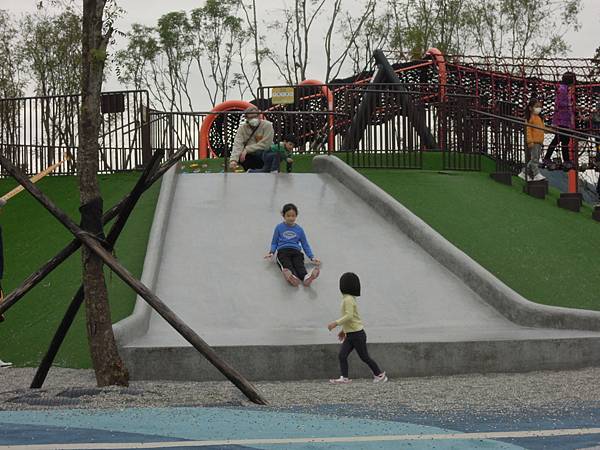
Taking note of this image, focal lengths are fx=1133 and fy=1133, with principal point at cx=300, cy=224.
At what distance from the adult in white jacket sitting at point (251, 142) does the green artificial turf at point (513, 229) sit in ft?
6.52

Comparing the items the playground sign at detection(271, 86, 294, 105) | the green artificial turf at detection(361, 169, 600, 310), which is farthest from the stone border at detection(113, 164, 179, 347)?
the playground sign at detection(271, 86, 294, 105)

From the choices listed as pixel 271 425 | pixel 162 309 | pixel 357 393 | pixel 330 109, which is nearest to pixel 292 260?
pixel 357 393

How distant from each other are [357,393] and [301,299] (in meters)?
4.19

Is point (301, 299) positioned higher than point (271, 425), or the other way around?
point (301, 299)

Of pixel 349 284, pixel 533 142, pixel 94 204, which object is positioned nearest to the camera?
pixel 94 204

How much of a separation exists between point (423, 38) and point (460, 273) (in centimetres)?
3683

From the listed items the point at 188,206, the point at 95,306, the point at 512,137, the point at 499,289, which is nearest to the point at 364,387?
the point at 95,306

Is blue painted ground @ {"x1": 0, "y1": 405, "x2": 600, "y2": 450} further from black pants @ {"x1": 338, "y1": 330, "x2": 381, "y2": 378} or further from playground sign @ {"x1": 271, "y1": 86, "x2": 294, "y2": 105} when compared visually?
playground sign @ {"x1": 271, "y1": 86, "x2": 294, "y2": 105}

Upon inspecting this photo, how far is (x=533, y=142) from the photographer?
20.5 metres

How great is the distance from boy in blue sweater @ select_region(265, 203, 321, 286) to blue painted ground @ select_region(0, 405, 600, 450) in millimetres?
5828

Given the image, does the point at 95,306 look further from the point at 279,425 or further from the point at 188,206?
the point at 188,206

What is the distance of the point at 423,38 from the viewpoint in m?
50.7

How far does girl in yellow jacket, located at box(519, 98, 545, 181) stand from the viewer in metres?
20.4

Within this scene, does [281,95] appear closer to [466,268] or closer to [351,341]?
[466,268]
